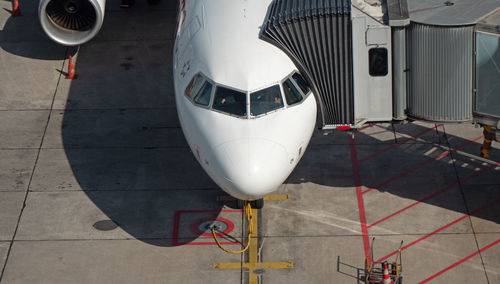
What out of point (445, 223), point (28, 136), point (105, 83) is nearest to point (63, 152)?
point (28, 136)

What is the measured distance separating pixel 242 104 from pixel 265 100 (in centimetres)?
61

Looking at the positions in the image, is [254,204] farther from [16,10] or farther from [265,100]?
[16,10]

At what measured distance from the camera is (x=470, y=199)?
26.8 meters

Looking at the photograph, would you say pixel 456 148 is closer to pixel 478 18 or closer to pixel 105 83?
pixel 478 18

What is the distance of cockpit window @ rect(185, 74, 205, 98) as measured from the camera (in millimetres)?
23469

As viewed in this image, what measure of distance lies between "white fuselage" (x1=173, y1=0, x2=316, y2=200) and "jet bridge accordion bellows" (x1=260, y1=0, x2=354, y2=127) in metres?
0.31

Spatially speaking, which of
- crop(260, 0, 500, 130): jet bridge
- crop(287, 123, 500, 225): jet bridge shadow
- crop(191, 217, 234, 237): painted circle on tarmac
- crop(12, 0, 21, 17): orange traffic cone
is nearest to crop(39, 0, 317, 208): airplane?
crop(260, 0, 500, 130): jet bridge

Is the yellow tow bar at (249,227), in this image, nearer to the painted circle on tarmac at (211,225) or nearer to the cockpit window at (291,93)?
the painted circle on tarmac at (211,225)

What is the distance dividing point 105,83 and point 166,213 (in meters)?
7.93

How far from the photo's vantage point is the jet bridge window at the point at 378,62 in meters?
23.8

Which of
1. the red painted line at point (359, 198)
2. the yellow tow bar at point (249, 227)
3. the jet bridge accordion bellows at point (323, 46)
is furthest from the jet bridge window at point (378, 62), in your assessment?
the yellow tow bar at point (249, 227)

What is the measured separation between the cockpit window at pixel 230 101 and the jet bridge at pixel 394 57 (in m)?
1.91

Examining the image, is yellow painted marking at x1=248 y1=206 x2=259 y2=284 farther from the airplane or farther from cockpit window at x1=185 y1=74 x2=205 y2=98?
cockpit window at x1=185 y1=74 x2=205 y2=98

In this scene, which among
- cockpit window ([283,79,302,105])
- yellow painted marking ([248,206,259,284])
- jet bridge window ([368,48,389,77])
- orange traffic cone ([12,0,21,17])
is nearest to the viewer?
cockpit window ([283,79,302,105])
